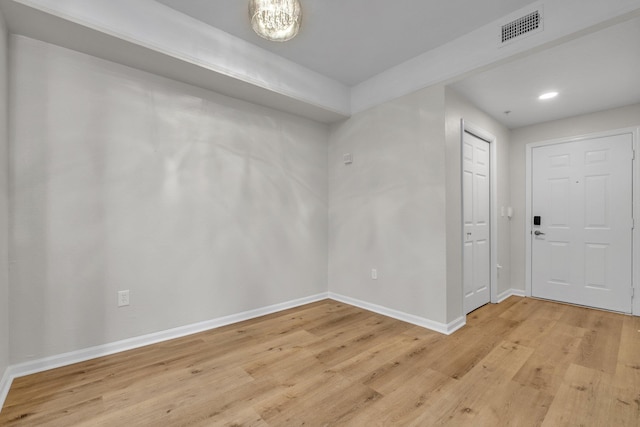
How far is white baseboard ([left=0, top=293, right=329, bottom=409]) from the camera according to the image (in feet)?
6.52

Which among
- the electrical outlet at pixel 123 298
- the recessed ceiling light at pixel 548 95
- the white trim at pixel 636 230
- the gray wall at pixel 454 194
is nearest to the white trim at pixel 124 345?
the electrical outlet at pixel 123 298

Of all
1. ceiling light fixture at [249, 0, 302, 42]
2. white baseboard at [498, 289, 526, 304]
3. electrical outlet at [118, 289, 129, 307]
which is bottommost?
white baseboard at [498, 289, 526, 304]

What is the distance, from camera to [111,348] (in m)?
2.34

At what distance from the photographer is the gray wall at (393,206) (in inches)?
113

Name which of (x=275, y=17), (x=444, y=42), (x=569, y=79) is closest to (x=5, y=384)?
(x=275, y=17)

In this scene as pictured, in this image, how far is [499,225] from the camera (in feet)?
12.8

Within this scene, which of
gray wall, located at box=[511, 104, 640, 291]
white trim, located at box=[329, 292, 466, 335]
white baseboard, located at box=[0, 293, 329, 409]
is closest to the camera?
white baseboard, located at box=[0, 293, 329, 409]

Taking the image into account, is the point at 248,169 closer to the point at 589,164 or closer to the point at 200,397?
the point at 200,397

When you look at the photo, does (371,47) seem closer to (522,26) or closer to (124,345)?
(522,26)

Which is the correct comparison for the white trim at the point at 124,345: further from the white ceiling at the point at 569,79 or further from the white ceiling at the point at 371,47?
the white ceiling at the point at 569,79

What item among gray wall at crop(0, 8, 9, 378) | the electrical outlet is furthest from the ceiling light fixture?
the electrical outlet

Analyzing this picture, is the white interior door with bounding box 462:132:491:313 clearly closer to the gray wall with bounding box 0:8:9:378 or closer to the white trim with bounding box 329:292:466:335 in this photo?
the white trim with bounding box 329:292:466:335

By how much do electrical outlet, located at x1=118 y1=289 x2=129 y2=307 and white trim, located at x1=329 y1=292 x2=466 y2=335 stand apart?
7.89 feet

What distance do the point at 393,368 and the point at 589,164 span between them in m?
3.58
